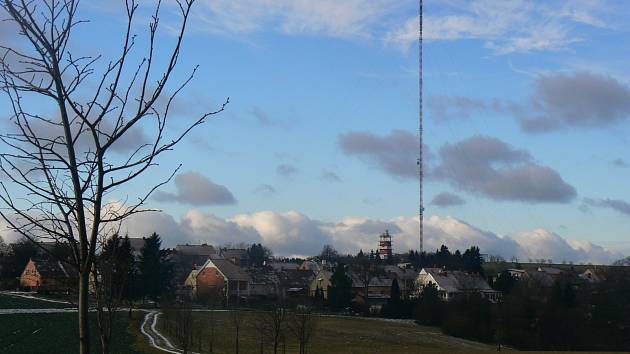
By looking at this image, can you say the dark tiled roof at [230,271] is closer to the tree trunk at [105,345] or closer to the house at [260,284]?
the house at [260,284]

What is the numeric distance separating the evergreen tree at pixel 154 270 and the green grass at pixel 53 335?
1287 cm

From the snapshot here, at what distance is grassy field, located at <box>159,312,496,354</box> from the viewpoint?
50.5 metres

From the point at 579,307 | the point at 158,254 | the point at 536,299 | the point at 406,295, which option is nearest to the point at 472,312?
the point at 536,299

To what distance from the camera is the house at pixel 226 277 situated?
102 m

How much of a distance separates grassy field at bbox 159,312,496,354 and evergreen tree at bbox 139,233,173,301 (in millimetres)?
7995

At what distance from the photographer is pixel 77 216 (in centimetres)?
470

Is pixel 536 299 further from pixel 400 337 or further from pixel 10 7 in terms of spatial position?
pixel 10 7

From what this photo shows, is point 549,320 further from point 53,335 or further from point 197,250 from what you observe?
point 197,250

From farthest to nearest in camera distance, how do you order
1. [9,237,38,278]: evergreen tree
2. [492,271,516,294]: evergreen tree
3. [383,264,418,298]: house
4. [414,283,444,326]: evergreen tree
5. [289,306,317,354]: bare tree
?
1. [383,264,418,298]: house
2. [9,237,38,278]: evergreen tree
3. [492,271,516,294]: evergreen tree
4. [414,283,444,326]: evergreen tree
5. [289,306,317,354]: bare tree

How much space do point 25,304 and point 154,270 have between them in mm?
13044

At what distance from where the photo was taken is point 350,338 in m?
60.1

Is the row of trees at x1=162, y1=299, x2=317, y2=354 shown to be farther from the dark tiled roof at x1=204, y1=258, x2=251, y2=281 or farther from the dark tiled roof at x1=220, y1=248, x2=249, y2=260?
the dark tiled roof at x1=220, y1=248, x2=249, y2=260

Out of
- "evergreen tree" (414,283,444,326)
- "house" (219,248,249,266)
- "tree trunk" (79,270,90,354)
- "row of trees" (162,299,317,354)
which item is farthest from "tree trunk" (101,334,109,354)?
"house" (219,248,249,266)

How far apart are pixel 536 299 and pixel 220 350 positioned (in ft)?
133
